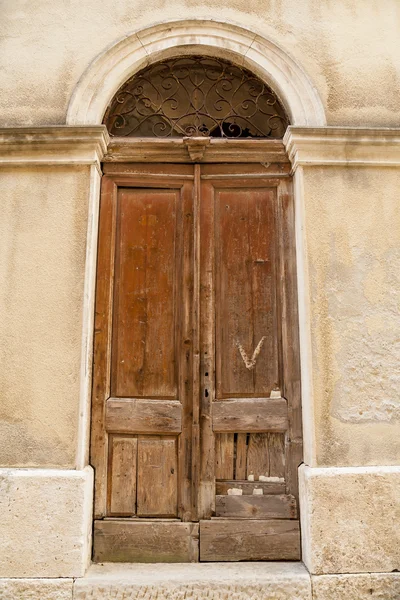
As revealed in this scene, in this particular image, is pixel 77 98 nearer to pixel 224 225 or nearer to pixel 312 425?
pixel 224 225

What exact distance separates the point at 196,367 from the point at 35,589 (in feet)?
5.64

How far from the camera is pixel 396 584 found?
3.19m

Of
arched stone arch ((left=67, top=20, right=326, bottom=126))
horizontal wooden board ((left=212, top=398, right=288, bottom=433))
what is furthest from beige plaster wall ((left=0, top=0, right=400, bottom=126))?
horizontal wooden board ((left=212, top=398, right=288, bottom=433))

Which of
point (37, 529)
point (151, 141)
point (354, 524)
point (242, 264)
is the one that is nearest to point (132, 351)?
point (242, 264)

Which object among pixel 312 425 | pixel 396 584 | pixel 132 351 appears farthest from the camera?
pixel 132 351

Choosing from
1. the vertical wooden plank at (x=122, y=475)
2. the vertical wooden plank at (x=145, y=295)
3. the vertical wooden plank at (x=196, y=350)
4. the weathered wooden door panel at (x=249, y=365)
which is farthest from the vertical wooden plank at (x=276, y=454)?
the vertical wooden plank at (x=122, y=475)

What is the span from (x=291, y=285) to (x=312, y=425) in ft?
3.34

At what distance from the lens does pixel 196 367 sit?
3.68 meters

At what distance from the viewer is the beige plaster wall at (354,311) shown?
344cm

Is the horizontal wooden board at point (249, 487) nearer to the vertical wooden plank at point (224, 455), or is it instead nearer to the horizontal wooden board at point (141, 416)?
the vertical wooden plank at point (224, 455)

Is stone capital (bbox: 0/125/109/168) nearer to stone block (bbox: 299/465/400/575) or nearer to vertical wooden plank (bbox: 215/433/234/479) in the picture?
vertical wooden plank (bbox: 215/433/234/479)

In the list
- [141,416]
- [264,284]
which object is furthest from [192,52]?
[141,416]

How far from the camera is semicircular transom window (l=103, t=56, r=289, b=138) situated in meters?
4.10

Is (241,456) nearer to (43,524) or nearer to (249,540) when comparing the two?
(249,540)
